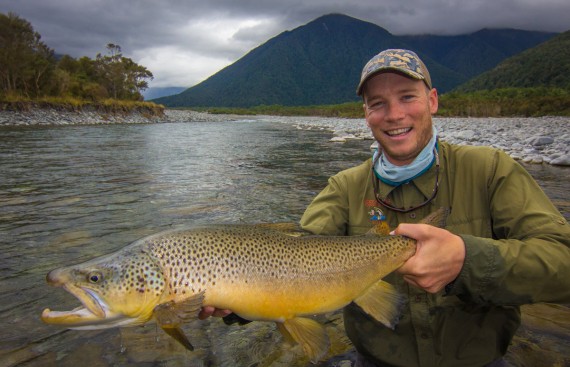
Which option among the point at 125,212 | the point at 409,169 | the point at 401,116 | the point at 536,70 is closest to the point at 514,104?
the point at 125,212

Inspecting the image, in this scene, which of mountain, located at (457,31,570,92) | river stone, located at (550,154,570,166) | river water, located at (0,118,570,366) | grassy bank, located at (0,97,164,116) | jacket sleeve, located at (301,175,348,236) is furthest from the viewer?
mountain, located at (457,31,570,92)

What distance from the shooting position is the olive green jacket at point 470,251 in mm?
1764

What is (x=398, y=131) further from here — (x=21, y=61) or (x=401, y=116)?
(x=21, y=61)

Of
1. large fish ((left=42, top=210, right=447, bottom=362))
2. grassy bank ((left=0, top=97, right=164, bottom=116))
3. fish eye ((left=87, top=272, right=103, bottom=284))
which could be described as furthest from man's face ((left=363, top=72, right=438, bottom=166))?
grassy bank ((left=0, top=97, right=164, bottom=116))

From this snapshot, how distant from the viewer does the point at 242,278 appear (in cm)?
216

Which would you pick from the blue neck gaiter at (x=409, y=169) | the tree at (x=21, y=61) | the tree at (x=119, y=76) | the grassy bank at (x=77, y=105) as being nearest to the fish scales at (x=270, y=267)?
the blue neck gaiter at (x=409, y=169)

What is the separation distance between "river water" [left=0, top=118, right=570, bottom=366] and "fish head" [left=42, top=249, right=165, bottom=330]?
1188mm

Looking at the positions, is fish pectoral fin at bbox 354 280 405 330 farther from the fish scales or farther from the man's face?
the man's face

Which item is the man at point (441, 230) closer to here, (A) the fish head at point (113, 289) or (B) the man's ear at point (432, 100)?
(B) the man's ear at point (432, 100)

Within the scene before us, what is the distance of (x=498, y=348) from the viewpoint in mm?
2252

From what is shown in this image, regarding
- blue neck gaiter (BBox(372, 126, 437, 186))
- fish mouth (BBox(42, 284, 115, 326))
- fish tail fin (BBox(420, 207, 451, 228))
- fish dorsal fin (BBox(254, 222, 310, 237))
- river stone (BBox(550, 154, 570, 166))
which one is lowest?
river stone (BBox(550, 154, 570, 166))

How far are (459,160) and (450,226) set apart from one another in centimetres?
41

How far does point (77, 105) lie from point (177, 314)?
47794 mm

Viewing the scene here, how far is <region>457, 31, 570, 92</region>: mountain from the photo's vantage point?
77.1 meters
